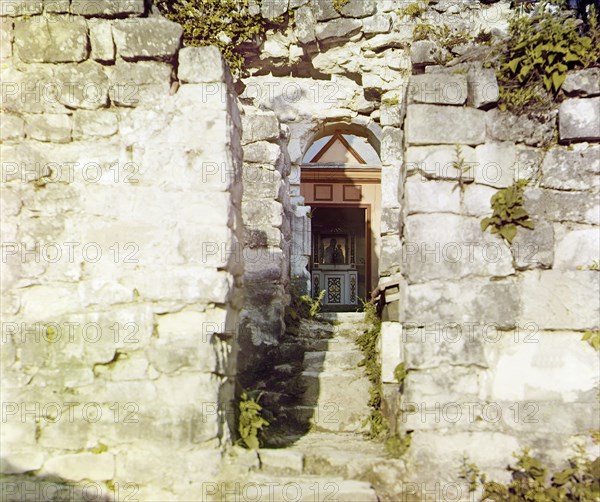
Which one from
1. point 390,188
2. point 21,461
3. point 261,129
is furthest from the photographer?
point 390,188

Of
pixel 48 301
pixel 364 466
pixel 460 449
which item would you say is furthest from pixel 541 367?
pixel 48 301

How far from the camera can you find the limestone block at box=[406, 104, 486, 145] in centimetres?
378

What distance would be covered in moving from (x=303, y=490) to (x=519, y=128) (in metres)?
2.54

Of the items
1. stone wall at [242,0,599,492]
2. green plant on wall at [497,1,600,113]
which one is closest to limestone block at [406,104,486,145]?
stone wall at [242,0,599,492]

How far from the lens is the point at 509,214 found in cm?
369

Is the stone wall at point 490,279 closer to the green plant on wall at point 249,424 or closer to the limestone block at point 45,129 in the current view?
the green plant on wall at point 249,424

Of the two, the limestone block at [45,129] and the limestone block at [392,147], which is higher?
the limestone block at [392,147]

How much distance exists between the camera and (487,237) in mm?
3732

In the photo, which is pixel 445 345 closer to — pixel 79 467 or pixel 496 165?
pixel 496 165

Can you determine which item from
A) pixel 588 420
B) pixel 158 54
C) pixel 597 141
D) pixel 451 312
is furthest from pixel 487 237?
pixel 158 54

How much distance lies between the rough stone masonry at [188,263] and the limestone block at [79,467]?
0.03ft

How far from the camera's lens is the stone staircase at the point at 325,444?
343 cm

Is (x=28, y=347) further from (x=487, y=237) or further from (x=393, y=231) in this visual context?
(x=393, y=231)

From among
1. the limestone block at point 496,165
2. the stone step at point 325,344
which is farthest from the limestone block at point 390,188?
the limestone block at point 496,165
